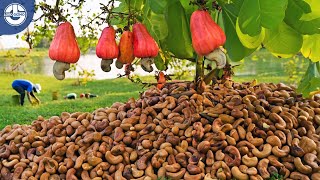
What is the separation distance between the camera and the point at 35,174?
2.39 m

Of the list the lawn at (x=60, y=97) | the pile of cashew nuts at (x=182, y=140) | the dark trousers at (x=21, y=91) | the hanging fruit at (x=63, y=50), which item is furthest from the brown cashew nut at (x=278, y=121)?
the dark trousers at (x=21, y=91)

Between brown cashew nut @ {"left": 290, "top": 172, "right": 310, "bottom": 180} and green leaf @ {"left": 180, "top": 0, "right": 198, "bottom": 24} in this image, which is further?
brown cashew nut @ {"left": 290, "top": 172, "right": 310, "bottom": 180}

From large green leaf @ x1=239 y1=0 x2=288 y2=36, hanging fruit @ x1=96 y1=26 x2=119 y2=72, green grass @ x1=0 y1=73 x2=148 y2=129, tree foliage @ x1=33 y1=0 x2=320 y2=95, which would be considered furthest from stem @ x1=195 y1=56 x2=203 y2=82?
green grass @ x1=0 y1=73 x2=148 y2=129

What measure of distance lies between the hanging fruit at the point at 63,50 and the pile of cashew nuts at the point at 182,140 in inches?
27.1

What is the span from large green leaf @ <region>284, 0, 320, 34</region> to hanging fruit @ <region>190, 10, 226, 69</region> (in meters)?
0.64

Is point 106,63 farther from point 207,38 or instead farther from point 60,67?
point 207,38

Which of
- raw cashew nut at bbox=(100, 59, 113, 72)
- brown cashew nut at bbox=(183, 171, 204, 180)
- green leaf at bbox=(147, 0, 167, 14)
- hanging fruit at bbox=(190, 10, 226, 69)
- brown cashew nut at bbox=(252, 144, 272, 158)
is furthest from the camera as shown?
brown cashew nut at bbox=(252, 144, 272, 158)

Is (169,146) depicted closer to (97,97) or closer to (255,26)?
(255,26)

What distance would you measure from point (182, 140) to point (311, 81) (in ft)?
2.27

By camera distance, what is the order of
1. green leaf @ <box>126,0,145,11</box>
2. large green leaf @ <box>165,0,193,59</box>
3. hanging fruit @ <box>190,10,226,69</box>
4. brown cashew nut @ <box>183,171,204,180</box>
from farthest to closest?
green leaf @ <box>126,0,145,11</box>
large green leaf @ <box>165,0,193,59</box>
brown cashew nut @ <box>183,171,204,180</box>
hanging fruit @ <box>190,10,226,69</box>

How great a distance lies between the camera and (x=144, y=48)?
5.68ft

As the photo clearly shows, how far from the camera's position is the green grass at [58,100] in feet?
16.9

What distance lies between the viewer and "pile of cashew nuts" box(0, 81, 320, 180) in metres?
2.21

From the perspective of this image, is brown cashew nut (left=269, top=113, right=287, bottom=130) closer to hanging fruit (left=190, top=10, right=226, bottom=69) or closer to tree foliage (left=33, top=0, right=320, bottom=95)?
tree foliage (left=33, top=0, right=320, bottom=95)
